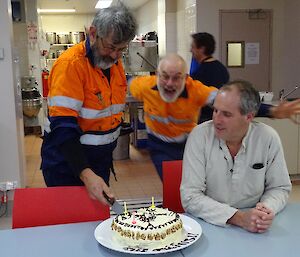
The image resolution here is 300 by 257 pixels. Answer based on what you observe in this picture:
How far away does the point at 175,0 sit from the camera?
729 centimetres

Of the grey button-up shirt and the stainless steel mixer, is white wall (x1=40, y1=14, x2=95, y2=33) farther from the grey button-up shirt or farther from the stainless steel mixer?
the grey button-up shirt

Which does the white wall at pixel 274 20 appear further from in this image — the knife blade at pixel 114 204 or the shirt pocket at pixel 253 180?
the knife blade at pixel 114 204

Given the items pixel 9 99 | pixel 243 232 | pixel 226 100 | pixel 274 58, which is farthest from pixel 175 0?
pixel 243 232

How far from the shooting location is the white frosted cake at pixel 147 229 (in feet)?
4.47

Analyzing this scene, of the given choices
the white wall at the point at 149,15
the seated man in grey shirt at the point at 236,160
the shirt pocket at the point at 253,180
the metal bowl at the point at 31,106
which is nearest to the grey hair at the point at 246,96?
the seated man in grey shirt at the point at 236,160

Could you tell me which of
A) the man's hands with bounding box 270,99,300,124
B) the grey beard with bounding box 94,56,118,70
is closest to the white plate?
the grey beard with bounding box 94,56,118,70

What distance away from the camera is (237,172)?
1.80 meters

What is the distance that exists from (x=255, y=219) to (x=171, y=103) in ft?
3.56

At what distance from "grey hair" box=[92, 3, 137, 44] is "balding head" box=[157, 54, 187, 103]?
0.64m

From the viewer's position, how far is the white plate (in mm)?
1322

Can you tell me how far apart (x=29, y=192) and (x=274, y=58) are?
5.05 m

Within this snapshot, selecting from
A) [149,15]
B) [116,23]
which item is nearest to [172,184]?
[116,23]

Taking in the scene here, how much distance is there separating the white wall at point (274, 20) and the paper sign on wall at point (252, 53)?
0.25 meters

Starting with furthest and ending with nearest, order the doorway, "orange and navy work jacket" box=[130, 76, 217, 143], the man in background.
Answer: the doorway < the man in background < "orange and navy work jacket" box=[130, 76, 217, 143]
